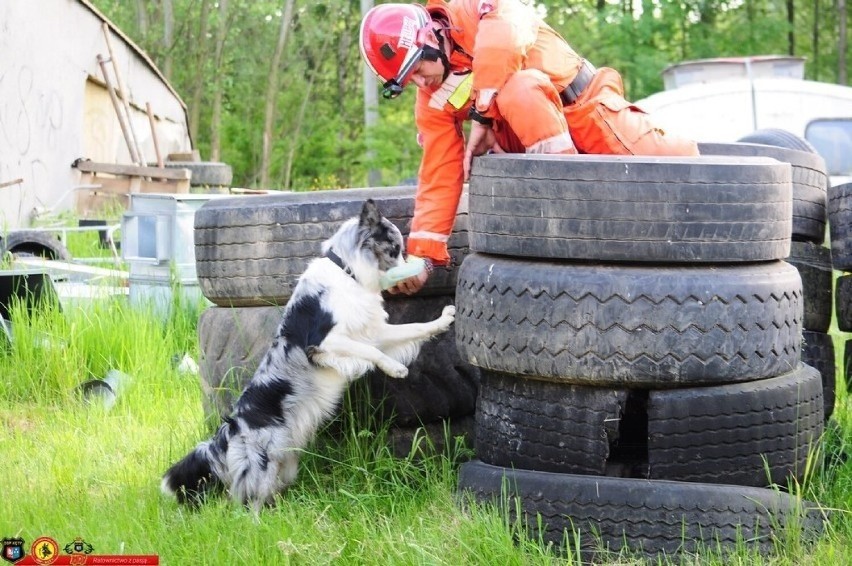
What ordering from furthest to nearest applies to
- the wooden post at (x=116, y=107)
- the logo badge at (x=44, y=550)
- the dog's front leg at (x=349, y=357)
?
the wooden post at (x=116, y=107) < the dog's front leg at (x=349, y=357) < the logo badge at (x=44, y=550)

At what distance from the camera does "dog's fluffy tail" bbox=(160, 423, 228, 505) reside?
4387 millimetres

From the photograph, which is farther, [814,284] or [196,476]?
[814,284]

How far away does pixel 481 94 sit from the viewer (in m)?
4.40

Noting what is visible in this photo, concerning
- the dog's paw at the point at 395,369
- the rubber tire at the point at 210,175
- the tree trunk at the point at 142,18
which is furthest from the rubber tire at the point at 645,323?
the tree trunk at the point at 142,18

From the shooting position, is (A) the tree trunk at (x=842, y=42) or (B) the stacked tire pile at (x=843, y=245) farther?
(A) the tree trunk at (x=842, y=42)

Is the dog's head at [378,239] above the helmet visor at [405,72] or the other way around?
the other way around

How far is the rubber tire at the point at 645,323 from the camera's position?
3520 mm

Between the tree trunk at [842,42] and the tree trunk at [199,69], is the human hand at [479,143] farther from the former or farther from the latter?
the tree trunk at [842,42]

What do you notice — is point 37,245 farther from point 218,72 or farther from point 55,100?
point 218,72

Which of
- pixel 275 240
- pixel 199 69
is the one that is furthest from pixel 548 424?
pixel 199 69

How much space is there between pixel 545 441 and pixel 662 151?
5.02 feet

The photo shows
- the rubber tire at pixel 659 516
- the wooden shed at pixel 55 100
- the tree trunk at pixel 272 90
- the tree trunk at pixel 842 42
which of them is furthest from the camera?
the tree trunk at pixel 842 42

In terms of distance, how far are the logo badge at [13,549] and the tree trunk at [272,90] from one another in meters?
27.0

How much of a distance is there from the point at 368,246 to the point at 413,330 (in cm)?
44
